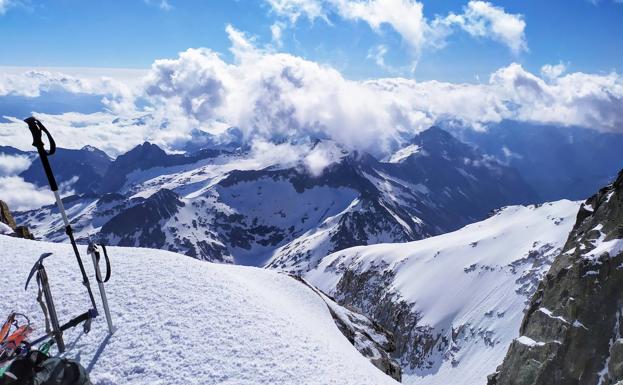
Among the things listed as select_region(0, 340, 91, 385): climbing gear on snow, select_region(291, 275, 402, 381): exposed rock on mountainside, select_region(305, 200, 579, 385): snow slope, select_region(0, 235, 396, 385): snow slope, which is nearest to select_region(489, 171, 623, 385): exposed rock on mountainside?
select_region(291, 275, 402, 381): exposed rock on mountainside

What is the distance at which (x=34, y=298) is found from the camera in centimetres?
1477

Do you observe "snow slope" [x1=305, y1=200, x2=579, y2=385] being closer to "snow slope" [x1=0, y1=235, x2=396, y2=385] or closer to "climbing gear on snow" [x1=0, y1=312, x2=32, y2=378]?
"snow slope" [x1=0, y1=235, x2=396, y2=385]

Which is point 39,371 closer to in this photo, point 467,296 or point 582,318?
point 582,318

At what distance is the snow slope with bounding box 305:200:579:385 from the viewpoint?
139m

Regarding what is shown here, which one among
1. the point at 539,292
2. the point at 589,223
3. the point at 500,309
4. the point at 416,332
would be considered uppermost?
the point at 589,223

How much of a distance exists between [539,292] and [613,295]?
13663mm

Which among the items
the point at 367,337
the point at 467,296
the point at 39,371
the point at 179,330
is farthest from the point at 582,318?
the point at 467,296

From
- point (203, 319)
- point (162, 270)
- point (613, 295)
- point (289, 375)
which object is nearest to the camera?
point (289, 375)

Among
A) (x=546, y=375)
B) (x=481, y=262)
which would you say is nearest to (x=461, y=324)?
(x=481, y=262)

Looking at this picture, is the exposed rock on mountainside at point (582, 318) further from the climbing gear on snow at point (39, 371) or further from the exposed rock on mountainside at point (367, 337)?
the climbing gear on snow at point (39, 371)

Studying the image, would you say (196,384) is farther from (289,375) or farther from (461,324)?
(461,324)

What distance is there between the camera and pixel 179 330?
13859mm

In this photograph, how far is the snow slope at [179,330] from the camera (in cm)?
1252

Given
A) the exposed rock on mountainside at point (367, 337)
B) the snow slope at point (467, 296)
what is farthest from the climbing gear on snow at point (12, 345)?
the snow slope at point (467, 296)
